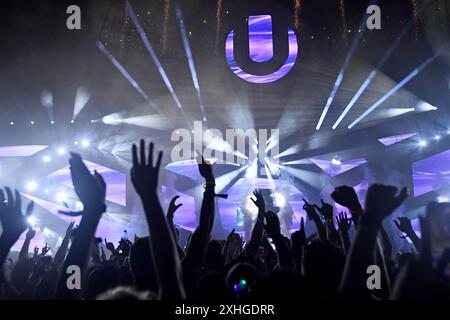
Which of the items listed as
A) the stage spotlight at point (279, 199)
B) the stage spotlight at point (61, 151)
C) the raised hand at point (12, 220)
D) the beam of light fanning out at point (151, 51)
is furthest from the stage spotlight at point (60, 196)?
the raised hand at point (12, 220)

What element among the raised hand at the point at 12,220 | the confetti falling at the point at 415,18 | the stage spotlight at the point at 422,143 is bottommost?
the raised hand at the point at 12,220

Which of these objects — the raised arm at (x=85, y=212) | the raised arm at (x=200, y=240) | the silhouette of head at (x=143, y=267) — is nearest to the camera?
the raised arm at (x=85, y=212)

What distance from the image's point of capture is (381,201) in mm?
1690

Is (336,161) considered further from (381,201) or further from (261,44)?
(381,201)

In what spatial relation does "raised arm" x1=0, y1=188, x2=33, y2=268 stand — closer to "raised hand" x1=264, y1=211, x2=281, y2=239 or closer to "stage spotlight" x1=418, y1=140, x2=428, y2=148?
"raised hand" x1=264, y1=211, x2=281, y2=239

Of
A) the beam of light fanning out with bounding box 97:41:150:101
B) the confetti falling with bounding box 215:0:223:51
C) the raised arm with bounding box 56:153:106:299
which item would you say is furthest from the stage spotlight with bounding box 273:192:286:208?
the raised arm with bounding box 56:153:106:299

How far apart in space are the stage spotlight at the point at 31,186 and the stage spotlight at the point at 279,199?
26.9 feet

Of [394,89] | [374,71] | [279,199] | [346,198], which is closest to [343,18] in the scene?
[374,71]

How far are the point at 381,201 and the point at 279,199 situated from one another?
12.8 meters

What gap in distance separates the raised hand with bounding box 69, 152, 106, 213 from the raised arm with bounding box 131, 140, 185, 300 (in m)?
0.33

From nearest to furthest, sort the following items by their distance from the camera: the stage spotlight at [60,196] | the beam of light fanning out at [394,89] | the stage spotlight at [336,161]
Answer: the beam of light fanning out at [394,89] < the stage spotlight at [60,196] < the stage spotlight at [336,161]

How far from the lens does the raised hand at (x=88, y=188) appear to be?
1976 mm

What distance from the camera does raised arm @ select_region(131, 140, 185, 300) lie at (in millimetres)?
1698

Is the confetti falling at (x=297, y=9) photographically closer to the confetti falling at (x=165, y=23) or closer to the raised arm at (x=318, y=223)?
the confetti falling at (x=165, y=23)
